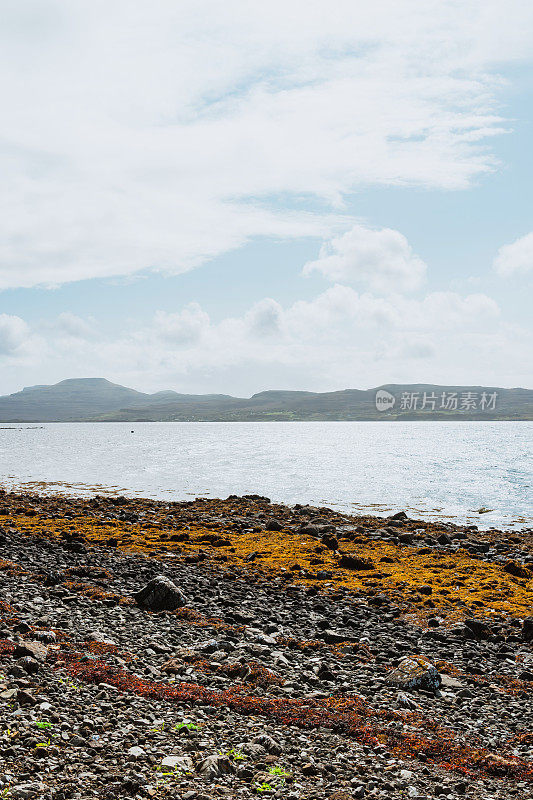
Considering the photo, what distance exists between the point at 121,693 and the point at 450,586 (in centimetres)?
1726

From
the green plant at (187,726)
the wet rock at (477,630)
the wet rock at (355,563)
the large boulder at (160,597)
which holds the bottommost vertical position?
the wet rock at (355,563)

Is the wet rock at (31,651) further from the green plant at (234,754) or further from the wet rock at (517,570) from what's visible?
the wet rock at (517,570)

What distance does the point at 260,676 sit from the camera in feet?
43.7

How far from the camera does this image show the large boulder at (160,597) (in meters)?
18.8

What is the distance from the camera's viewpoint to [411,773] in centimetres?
967

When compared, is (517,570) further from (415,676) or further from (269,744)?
(269,744)

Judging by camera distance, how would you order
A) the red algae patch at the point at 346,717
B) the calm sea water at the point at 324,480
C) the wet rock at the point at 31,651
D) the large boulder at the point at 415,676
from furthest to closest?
1. the calm sea water at the point at 324,480
2. the large boulder at the point at 415,676
3. the wet rock at the point at 31,651
4. the red algae patch at the point at 346,717

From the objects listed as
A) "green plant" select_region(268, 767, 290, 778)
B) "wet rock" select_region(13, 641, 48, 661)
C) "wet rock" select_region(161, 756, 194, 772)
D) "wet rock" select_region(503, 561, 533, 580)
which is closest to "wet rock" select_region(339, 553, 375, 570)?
"wet rock" select_region(503, 561, 533, 580)

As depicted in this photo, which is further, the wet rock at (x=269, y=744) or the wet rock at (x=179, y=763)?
the wet rock at (x=269, y=744)

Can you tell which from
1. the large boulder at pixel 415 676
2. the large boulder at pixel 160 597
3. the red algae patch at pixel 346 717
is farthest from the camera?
the large boulder at pixel 160 597

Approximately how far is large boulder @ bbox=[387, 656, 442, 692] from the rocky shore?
35 millimetres

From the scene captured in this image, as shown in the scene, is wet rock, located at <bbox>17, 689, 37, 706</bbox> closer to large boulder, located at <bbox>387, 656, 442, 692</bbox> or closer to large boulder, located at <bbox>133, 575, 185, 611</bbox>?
large boulder, located at <bbox>387, 656, 442, 692</bbox>

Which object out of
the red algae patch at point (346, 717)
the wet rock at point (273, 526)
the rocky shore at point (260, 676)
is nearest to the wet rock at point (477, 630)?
the rocky shore at point (260, 676)

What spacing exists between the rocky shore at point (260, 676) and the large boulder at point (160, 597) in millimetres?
54
